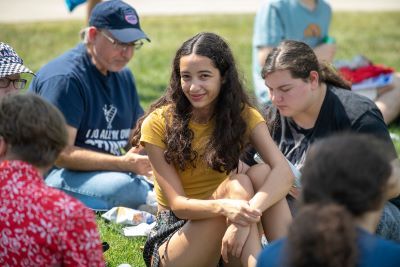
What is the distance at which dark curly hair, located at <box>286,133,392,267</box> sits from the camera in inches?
80.5

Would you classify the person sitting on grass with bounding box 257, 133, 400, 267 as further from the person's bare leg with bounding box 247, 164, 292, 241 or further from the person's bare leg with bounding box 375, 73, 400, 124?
the person's bare leg with bounding box 375, 73, 400, 124

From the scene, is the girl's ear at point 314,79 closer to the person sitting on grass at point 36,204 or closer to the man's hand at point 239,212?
the man's hand at point 239,212

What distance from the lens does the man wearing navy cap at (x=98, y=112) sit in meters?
4.73

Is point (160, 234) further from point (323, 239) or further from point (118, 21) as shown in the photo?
point (323, 239)

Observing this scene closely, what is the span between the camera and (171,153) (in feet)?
12.4

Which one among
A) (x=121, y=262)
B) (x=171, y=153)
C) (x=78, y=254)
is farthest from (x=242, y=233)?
(x=78, y=254)

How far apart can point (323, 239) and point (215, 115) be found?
6.40 ft

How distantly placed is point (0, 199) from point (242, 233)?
126 cm

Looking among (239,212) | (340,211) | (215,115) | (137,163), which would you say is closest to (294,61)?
(215,115)

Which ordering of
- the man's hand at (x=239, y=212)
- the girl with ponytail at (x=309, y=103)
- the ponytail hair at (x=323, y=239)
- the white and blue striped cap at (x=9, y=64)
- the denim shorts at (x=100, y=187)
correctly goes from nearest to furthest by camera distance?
the ponytail hair at (x=323, y=239), the man's hand at (x=239, y=212), the white and blue striped cap at (x=9, y=64), the girl with ponytail at (x=309, y=103), the denim shorts at (x=100, y=187)

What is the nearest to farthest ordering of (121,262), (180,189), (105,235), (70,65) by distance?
(180,189) → (121,262) → (105,235) → (70,65)

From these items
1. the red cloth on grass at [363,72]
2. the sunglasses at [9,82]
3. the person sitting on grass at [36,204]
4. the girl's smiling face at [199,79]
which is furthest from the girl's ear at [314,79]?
the red cloth on grass at [363,72]

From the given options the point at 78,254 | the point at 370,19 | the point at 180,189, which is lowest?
the point at 370,19

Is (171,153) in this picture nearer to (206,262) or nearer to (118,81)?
(206,262)
